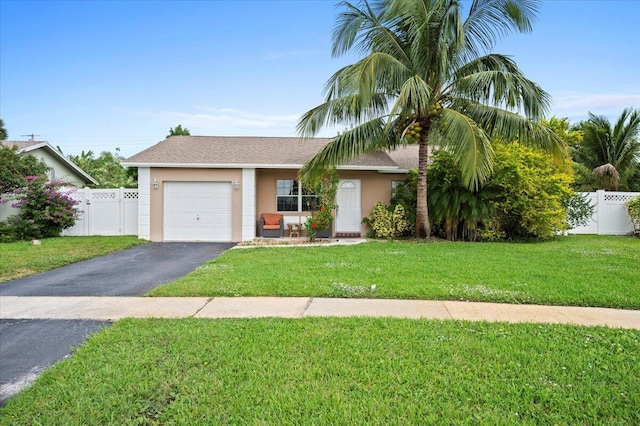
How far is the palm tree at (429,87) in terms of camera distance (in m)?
10.3

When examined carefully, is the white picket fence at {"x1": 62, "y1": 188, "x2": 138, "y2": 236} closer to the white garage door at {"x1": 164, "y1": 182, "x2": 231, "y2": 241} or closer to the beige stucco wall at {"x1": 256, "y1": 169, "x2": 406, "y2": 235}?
the white garage door at {"x1": 164, "y1": 182, "x2": 231, "y2": 241}

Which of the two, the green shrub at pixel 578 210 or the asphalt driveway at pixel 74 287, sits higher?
the green shrub at pixel 578 210

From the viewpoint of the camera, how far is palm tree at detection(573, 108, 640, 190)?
68.6 feet

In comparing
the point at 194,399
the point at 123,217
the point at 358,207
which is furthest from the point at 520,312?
the point at 123,217

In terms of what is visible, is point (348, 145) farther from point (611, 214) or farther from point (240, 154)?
point (611, 214)

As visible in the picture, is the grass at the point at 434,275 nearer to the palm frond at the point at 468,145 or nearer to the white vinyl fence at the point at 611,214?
the palm frond at the point at 468,145

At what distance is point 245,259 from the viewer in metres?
9.16

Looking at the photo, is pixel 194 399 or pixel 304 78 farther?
pixel 304 78

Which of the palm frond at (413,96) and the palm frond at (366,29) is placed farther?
the palm frond at (366,29)

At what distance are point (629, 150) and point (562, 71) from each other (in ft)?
37.0

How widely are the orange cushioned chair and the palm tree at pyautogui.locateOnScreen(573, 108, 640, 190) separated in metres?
17.8

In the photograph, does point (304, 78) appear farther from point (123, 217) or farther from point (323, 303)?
point (323, 303)

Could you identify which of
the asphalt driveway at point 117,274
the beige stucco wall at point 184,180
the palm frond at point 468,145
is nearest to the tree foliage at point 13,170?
the beige stucco wall at point 184,180

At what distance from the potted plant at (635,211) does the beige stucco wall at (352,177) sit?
9.81m
